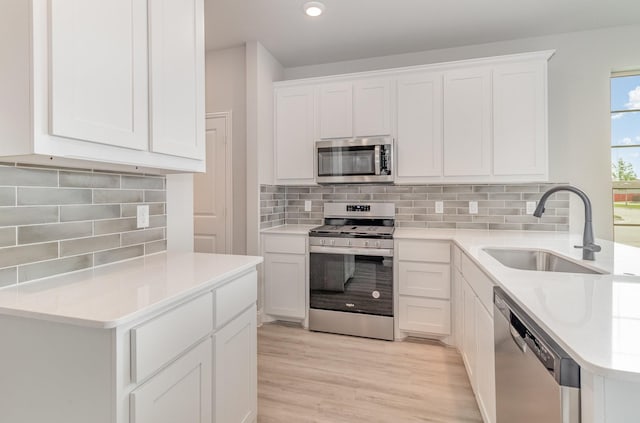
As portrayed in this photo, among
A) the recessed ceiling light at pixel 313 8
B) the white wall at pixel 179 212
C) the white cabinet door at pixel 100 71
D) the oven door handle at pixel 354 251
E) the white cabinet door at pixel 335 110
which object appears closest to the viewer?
the white cabinet door at pixel 100 71

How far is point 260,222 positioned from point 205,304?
186 cm

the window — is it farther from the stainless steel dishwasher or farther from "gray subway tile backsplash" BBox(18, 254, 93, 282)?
"gray subway tile backsplash" BBox(18, 254, 93, 282)

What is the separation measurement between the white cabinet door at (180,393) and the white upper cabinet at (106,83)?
791mm

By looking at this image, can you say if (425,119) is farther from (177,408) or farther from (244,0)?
(177,408)

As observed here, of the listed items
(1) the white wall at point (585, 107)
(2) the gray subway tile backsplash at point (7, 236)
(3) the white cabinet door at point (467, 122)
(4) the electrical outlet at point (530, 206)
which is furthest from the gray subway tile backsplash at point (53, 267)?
(1) the white wall at point (585, 107)

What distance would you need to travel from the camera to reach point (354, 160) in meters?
3.04

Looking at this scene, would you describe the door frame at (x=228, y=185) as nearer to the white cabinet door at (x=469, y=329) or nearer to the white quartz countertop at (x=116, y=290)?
the white quartz countertop at (x=116, y=290)

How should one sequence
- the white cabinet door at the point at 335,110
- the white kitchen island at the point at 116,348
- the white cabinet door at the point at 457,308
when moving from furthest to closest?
the white cabinet door at the point at 335,110 → the white cabinet door at the point at 457,308 → the white kitchen island at the point at 116,348

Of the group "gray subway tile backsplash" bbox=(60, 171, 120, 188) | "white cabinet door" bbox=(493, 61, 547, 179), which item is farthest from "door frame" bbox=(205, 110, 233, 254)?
"white cabinet door" bbox=(493, 61, 547, 179)

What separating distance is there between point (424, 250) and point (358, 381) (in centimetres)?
116

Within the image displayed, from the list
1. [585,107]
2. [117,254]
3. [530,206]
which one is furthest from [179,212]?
[585,107]

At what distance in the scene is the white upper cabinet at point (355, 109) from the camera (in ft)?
9.94

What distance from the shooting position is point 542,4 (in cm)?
245

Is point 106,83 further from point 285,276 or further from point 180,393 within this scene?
point 285,276
